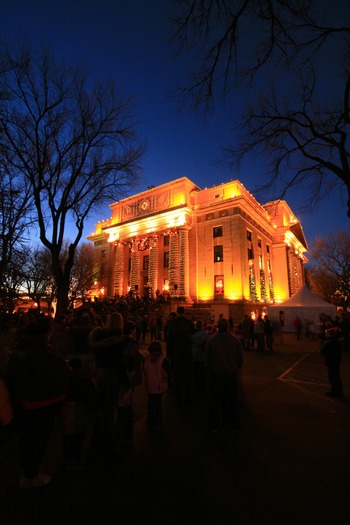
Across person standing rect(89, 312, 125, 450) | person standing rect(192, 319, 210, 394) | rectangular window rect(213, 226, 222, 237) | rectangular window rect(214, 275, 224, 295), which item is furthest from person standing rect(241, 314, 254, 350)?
rectangular window rect(213, 226, 222, 237)

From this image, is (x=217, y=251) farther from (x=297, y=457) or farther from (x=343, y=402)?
(x=297, y=457)

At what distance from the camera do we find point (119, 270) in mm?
39531

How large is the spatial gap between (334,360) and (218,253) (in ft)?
91.0

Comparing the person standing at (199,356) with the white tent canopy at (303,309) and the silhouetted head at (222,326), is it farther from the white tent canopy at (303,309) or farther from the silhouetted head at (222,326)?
the white tent canopy at (303,309)

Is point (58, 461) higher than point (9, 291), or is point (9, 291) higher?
point (9, 291)

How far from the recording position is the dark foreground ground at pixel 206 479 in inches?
103

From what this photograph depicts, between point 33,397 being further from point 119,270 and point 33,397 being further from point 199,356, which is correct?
point 119,270

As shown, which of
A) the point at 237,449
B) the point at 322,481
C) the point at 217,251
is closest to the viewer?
the point at 322,481

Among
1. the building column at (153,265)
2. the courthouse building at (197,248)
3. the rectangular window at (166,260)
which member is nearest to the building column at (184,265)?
the courthouse building at (197,248)

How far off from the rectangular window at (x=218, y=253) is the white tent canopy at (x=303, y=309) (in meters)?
10.8

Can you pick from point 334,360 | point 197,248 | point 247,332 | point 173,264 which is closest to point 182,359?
point 334,360

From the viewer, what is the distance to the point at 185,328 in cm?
602

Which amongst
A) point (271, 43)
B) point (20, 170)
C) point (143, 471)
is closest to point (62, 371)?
point (143, 471)

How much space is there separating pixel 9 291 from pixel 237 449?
8483 mm
